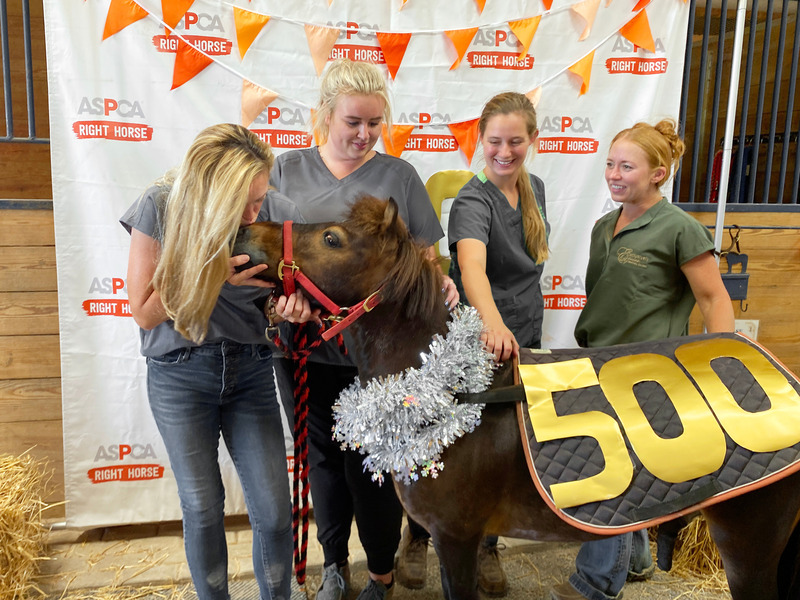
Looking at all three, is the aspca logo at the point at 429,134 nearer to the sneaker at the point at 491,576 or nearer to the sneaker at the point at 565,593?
the sneaker at the point at 491,576

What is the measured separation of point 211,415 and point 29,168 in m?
3.21

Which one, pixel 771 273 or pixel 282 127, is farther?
pixel 771 273

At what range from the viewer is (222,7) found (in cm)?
255

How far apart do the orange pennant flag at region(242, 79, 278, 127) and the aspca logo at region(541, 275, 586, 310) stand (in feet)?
5.83

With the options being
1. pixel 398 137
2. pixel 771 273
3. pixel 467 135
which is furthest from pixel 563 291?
pixel 771 273

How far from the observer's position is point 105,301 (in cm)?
262

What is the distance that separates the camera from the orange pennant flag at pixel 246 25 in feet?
8.38

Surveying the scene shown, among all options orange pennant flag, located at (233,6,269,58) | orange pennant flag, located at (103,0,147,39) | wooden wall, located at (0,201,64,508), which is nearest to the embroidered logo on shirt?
orange pennant flag, located at (233,6,269,58)

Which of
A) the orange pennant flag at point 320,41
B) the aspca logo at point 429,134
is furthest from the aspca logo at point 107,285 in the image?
the aspca logo at point 429,134

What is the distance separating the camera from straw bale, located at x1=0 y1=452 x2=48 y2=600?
7.15 ft

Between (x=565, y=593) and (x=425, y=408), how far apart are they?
1.37m

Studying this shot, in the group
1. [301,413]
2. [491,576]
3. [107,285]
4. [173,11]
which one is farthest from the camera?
[107,285]

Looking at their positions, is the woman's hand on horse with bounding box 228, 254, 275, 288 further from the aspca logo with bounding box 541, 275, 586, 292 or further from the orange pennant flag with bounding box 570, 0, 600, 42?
the orange pennant flag with bounding box 570, 0, 600, 42

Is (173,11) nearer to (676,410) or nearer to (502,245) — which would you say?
(502,245)
